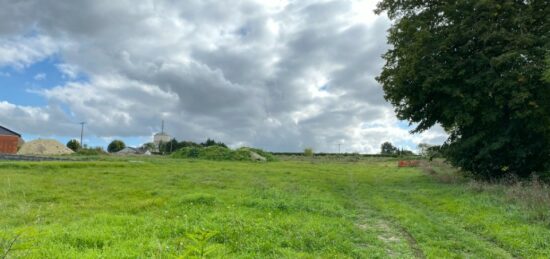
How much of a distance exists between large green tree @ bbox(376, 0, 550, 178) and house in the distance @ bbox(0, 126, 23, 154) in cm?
6481

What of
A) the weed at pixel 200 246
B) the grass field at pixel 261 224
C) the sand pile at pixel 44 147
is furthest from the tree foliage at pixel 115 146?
the weed at pixel 200 246

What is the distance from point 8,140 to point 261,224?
2737 inches

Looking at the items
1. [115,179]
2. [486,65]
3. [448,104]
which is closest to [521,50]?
[486,65]

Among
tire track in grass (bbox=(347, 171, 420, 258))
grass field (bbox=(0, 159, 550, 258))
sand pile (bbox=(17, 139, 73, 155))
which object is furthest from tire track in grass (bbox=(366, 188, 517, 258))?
sand pile (bbox=(17, 139, 73, 155))

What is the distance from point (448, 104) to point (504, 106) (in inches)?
96.1

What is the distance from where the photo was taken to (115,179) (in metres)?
19.7

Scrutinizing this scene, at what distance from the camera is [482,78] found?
60.8ft

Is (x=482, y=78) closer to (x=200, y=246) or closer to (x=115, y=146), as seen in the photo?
(x=200, y=246)

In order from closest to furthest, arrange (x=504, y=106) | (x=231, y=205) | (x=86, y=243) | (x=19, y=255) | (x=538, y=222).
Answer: (x=19, y=255), (x=86, y=243), (x=538, y=222), (x=231, y=205), (x=504, y=106)

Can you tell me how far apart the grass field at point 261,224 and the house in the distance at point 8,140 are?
56.6 metres

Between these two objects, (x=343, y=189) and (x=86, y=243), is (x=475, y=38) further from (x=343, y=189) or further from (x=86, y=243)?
(x=86, y=243)

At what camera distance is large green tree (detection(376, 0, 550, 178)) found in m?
17.4

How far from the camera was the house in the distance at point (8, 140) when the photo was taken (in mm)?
63344

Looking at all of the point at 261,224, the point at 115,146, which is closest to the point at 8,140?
the point at 115,146
